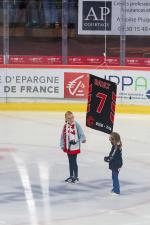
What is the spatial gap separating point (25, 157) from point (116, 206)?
13.7ft

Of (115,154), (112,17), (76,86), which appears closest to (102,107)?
(115,154)

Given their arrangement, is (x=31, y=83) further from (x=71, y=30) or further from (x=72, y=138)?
(x=72, y=138)

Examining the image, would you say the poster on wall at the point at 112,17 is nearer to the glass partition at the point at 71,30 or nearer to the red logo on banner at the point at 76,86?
the glass partition at the point at 71,30

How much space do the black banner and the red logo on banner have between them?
8854 mm

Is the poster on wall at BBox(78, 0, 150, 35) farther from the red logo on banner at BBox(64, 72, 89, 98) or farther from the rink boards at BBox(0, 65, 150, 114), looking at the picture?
the red logo on banner at BBox(64, 72, 89, 98)

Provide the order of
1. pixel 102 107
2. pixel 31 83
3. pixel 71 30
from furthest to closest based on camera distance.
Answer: pixel 71 30 → pixel 31 83 → pixel 102 107

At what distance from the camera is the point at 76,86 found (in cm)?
2216

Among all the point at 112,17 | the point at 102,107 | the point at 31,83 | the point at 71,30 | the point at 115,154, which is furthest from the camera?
the point at 71,30

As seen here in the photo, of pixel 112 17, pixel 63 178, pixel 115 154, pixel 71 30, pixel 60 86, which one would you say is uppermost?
pixel 112 17

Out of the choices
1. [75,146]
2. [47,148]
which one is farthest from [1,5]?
[75,146]

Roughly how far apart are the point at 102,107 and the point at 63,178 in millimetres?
1859

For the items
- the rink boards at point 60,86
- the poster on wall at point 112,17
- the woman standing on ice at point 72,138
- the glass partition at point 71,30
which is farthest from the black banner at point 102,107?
the poster on wall at point 112,17

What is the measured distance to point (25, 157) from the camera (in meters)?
16.1

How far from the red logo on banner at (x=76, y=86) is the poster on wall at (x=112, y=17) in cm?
162
